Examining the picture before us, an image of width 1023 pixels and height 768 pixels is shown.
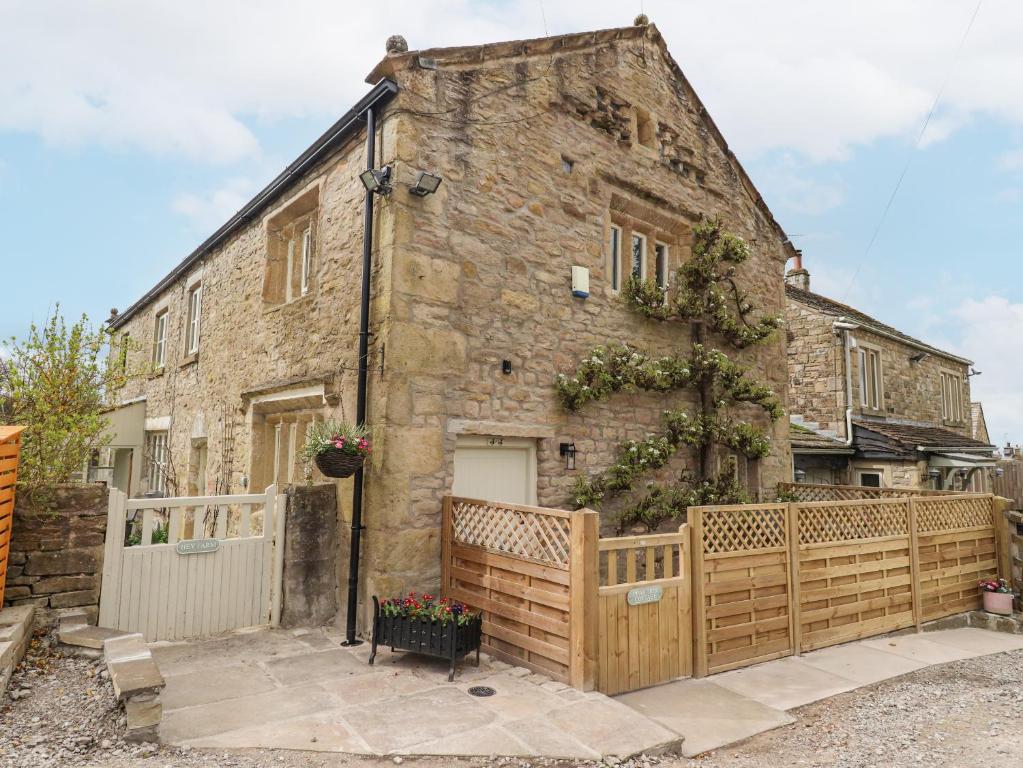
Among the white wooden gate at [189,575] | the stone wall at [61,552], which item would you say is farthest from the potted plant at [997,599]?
the stone wall at [61,552]

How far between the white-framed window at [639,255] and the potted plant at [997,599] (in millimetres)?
6137

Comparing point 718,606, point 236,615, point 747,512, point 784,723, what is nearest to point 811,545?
point 747,512

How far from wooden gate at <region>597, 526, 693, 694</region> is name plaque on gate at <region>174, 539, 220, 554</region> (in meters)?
3.66

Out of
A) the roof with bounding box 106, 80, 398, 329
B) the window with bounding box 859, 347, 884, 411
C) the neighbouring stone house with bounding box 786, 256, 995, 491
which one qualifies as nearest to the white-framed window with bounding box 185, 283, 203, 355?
the roof with bounding box 106, 80, 398, 329

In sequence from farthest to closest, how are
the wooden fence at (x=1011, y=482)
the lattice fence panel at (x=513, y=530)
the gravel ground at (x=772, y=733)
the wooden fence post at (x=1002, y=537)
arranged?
the wooden fence at (x=1011, y=482) → the wooden fence post at (x=1002, y=537) → the lattice fence panel at (x=513, y=530) → the gravel ground at (x=772, y=733)

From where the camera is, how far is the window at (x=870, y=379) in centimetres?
1584

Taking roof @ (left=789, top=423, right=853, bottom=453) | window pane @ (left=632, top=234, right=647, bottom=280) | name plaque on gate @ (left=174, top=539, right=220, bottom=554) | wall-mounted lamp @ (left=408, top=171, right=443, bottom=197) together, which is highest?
window pane @ (left=632, top=234, right=647, bottom=280)

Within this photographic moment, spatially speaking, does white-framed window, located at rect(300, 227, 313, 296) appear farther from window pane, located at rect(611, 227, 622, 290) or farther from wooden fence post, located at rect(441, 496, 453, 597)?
window pane, located at rect(611, 227, 622, 290)

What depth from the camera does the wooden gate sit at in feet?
16.8

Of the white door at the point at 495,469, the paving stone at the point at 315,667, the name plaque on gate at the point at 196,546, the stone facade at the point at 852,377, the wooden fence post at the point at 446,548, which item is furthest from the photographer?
the stone facade at the point at 852,377

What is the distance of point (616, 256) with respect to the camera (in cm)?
892

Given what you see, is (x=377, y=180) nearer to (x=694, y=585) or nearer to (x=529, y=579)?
(x=529, y=579)

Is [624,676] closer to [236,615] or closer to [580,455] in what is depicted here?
[580,455]

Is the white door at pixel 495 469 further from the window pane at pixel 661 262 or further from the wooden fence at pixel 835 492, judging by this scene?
the wooden fence at pixel 835 492
